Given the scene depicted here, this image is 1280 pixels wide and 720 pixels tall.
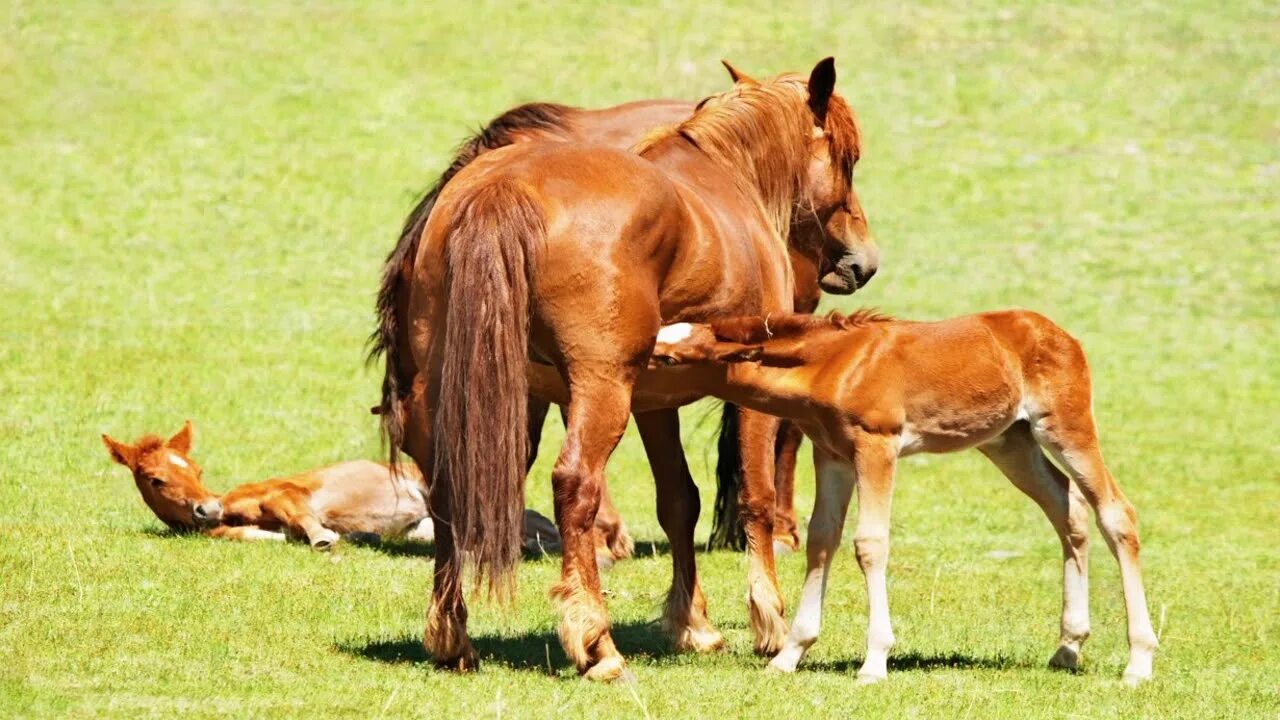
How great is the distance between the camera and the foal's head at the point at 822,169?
9023 mm

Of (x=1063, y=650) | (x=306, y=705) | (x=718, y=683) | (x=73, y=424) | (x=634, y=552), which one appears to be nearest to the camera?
(x=306, y=705)

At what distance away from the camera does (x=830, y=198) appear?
31.1 feet

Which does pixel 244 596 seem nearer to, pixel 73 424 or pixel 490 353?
pixel 490 353

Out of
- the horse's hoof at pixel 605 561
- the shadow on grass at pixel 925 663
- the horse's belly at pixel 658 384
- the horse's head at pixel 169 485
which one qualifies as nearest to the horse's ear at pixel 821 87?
the horse's belly at pixel 658 384

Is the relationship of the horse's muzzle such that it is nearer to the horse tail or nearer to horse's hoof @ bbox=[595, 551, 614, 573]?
the horse tail

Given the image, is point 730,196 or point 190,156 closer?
point 730,196

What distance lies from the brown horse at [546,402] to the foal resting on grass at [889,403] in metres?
1.13

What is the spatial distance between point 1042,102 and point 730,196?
21.2 m

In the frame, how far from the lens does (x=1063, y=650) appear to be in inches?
311

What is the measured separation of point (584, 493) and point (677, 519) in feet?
5.43

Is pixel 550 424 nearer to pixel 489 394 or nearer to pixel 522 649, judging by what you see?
pixel 522 649

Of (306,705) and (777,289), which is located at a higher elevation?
(777,289)

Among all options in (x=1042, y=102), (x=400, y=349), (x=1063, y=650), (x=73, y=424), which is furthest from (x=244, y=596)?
(x=1042, y=102)

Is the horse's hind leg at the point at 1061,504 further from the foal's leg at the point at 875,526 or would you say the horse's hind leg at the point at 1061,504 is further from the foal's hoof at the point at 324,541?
the foal's hoof at the point at 324,541
